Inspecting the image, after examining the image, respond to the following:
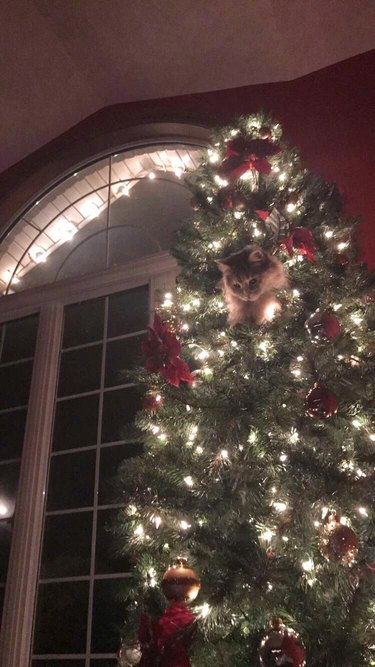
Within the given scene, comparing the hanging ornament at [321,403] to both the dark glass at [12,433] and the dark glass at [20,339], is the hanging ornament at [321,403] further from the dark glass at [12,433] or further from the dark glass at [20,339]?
the dark glass at [20,339]

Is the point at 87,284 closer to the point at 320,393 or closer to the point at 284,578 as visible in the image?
the point at 320,393

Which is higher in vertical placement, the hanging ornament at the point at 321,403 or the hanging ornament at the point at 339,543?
the hanging ornament at the point at 321,403

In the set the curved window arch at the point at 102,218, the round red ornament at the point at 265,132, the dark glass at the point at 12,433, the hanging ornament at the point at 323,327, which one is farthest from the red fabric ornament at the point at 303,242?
the dark glass at the point at 12,433

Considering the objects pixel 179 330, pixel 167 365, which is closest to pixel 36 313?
pixel 179 330

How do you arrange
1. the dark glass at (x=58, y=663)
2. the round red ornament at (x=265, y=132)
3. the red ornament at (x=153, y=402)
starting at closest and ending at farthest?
the red ornament at (x=153, y=402)
the round red ornament at (x=265, y=132)
the dark glass at (x=58, y=663)

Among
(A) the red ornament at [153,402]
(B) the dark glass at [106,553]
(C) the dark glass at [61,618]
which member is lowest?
(C) the dark glass at [61,618]

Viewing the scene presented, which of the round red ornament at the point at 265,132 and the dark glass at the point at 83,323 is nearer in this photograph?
the round red ornament at the point at 265,132

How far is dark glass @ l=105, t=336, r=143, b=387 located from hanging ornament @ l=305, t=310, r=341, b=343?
1.49 meters

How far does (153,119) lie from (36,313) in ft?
4.93

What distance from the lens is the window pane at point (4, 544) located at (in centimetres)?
253

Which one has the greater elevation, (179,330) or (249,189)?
(249,189)

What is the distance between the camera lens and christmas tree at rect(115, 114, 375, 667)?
1.14 metres

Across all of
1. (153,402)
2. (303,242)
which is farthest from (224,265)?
(153,402)

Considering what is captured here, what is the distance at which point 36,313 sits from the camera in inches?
127
